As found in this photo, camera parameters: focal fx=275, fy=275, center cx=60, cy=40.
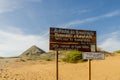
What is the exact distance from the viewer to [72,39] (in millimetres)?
18422

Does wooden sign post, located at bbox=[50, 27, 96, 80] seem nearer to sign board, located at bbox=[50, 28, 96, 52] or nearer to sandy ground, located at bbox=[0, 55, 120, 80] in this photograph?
sign board, located at bbox=[50, 28, 96, 52]

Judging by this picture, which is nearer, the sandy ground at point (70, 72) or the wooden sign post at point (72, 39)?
the wooden sign post at point (72, 39)

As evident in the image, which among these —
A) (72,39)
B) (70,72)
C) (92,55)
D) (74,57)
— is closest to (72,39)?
(72,39)

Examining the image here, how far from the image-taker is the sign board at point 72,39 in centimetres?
1753

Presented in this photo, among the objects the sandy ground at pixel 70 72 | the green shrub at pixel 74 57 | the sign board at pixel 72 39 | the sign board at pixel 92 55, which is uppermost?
the sign board at pixel 72 39

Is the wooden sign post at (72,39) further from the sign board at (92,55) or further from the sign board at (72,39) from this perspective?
the sign board at (92,55)

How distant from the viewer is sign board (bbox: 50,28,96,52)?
1753 cm

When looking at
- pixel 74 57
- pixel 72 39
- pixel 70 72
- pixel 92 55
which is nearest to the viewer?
pixel 72 39

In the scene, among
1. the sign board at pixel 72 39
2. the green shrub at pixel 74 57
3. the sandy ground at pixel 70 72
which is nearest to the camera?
the sign board at pixel 72 39

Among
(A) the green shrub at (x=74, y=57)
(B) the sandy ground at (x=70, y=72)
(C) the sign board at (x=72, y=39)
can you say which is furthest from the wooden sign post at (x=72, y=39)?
(A) the green shrub at (x=74, y=57)

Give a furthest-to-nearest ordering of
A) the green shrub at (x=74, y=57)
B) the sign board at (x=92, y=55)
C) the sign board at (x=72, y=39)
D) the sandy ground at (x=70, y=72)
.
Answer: the green shrub at (x=74, y=57) < the sandy ground at (x=70, y=72) < the sign board at (x=92, y=55) < the sign board at (x=72, y=39)

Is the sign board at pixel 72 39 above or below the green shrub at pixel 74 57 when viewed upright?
above

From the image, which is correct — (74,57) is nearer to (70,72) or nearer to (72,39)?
(70,72)

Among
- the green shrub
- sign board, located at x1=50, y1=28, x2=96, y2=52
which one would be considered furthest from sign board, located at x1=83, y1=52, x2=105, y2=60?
the green shrub
